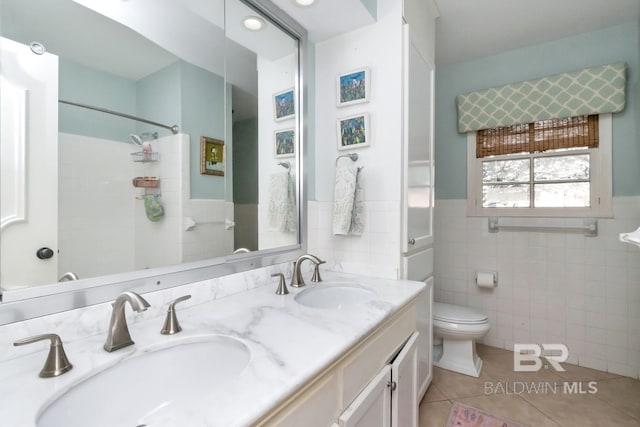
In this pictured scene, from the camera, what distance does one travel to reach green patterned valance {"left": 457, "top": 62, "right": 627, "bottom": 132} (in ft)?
6.75

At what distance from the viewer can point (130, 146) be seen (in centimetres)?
98

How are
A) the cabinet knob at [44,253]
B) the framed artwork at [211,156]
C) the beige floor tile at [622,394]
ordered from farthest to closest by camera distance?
1. the beige floor tile at [622,394]
2. the framed artwork at [211,156]
3. the cabinet knob at [44,253]

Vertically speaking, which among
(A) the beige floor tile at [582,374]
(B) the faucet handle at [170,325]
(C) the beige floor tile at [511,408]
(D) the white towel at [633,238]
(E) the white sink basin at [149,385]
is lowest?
(C) the beige floor tile at [511,408]

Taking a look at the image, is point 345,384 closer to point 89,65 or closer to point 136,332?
point 136,332

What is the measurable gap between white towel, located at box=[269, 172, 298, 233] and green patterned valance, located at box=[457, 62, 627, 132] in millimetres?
1723

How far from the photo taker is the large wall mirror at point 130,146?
0.78m

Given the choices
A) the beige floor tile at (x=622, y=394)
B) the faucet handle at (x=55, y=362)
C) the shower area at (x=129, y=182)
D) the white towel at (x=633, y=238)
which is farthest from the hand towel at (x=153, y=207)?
the beige floor tile at (x=622, y=394)

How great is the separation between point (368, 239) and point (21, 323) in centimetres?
137

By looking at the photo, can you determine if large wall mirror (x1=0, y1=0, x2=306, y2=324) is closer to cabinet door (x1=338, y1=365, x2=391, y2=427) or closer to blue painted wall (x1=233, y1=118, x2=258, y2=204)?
blue painted wall (x1=233, y1=118, x2=258, y2=204)

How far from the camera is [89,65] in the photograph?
903 mm

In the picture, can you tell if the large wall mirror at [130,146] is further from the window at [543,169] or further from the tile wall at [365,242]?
the window at [543,169]

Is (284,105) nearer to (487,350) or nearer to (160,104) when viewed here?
(160,104)

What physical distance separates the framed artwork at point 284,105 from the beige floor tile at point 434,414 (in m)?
1.85

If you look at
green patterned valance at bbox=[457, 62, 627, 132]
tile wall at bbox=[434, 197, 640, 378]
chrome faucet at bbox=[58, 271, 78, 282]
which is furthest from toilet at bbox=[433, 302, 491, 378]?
chrome faucet at bbox=[58, 271, 78, 282]
